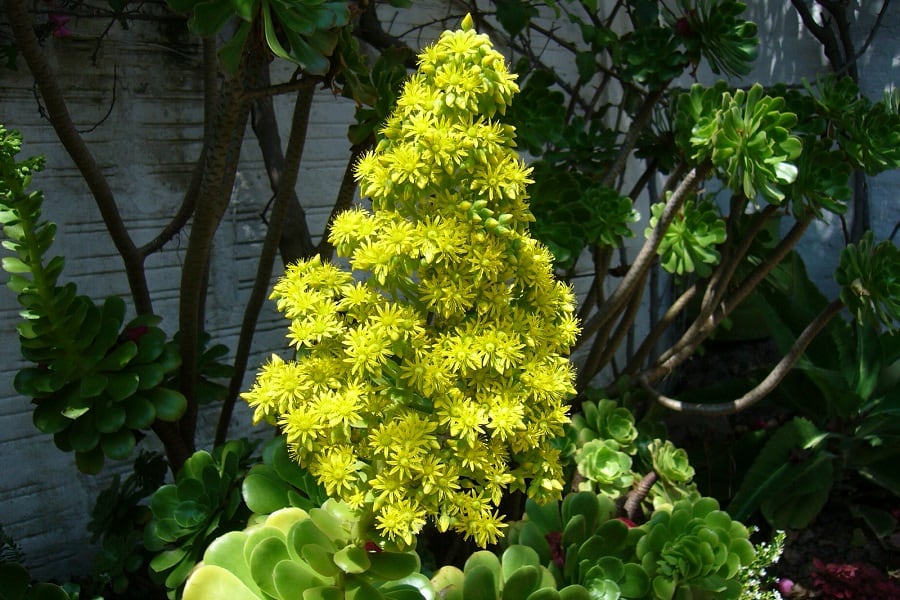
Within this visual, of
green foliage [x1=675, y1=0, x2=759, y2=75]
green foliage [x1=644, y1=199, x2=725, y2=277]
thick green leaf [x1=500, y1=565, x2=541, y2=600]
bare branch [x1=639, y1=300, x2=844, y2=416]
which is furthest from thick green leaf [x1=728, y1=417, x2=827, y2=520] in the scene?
thick green leaf [x1=500, y1=565, x2=541, y2=600]

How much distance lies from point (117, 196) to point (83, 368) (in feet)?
2.38

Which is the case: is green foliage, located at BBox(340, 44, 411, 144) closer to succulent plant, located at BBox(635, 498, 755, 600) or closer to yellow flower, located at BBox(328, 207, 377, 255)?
yellow flower, located at BBox(328, 207, 377, 255)

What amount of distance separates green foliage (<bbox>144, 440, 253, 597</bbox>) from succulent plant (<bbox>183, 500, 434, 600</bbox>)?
30cm

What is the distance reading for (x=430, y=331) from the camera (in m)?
1.20

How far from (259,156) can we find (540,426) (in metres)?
1.58

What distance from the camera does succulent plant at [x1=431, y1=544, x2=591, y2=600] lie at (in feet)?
4.57

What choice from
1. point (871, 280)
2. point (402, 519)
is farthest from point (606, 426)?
point (402, 519)

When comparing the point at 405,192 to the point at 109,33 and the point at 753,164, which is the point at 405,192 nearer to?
the point at 753,164

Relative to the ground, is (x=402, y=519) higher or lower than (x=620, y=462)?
higher

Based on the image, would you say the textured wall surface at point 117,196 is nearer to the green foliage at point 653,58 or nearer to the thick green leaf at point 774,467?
the green foliage at point 653,58

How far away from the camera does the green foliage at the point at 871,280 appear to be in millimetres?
2068

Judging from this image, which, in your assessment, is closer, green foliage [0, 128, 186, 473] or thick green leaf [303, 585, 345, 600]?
thick green leaf [303, 585, 345, 600]

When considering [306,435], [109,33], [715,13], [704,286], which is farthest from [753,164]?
[109,33]

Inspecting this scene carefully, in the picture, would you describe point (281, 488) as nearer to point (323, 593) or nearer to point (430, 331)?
point (323, 593)
